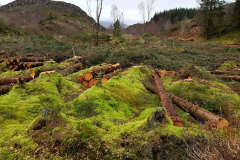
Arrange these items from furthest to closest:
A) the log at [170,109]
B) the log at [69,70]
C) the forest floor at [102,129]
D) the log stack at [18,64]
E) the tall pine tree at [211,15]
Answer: the tall pine tree at [211,15]
the log stack at [18,64]
the log at [69,70]
the log at [170,109]
the forest floor at [102,129]

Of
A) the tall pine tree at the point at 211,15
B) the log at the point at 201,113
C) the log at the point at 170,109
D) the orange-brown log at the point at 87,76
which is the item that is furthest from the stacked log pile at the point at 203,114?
the tall pine tree at the point at 211,15

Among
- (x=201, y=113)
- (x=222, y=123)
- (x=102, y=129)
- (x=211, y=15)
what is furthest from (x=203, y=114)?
(x=211, y=15)

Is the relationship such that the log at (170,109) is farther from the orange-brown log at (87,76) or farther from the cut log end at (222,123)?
the orange-brown log at (87,76)

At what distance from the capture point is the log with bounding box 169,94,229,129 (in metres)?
3.35

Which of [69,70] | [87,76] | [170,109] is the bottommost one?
[170,109]

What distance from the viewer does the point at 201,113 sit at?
4.13 m

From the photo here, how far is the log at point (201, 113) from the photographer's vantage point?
11.0 ft

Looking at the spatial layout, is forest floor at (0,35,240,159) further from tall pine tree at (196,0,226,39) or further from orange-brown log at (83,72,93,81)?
tall pine tree at (196,0,226,39)

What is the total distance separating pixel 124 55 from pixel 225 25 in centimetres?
2835

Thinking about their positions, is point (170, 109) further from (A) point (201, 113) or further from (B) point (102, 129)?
(B) point (102, 129)

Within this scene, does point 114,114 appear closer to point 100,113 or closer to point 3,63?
point 100,113

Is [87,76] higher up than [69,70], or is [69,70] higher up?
[69,70]

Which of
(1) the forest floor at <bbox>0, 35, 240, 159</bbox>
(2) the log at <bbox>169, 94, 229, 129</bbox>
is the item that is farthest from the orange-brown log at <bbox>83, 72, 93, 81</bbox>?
(2) the log at <bbox>169, 94, 229, 129</bbox>

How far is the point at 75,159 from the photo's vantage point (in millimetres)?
2162
